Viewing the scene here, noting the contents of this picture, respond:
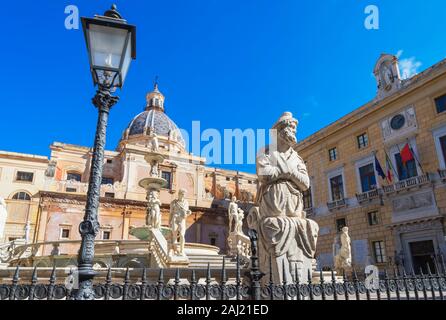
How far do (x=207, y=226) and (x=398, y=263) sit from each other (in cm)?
2017

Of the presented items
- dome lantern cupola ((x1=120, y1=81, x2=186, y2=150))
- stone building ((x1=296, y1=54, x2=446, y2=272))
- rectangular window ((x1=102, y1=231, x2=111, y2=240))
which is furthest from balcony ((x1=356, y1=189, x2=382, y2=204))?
dome lantern cupola ((x1=120, y1=81, x2=186, y2=150))

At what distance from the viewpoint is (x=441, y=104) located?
58.2 feet

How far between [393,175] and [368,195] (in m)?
2.06

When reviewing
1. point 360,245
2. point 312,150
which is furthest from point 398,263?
point 312,150

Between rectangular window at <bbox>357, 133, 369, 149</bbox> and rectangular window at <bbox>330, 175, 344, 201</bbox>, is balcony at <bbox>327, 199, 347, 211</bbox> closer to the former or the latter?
rectangular window at <bbox>330, 175, 344, 201</bbox>

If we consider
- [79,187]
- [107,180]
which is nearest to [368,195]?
[79,187]

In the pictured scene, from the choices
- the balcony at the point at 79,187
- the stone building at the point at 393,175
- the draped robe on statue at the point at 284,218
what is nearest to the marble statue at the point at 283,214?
the draped robe on statue at the point at 284,218

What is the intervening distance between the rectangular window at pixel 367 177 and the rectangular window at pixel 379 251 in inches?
137

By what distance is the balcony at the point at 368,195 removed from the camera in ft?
64.9

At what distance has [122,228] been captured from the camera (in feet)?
97.0

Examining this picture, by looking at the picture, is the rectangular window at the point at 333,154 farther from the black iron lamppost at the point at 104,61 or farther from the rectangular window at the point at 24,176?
the rectangular window at the point at 24,176

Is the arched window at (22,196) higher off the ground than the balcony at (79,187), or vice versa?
the balcony at (79,187)

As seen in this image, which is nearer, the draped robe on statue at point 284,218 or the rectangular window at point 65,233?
the draped robe on statue at point 284,218

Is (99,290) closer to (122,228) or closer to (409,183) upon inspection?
(409,183)
